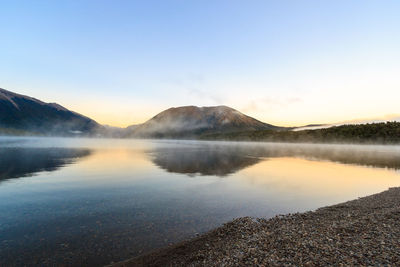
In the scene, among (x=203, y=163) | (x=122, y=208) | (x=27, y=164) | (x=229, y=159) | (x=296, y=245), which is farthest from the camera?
(x=229, y=159)

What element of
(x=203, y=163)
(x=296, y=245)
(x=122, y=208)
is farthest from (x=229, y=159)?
(x=296, y=245)

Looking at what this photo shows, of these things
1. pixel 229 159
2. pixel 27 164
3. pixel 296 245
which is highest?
pixel 296 245

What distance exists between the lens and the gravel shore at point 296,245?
24.1 feet

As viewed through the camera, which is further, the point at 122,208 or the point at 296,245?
the point at 122,208

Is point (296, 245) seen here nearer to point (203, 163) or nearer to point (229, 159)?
point (203, 163)

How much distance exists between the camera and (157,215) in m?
14.7

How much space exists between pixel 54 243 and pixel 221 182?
732 inches

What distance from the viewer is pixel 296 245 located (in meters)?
8.44

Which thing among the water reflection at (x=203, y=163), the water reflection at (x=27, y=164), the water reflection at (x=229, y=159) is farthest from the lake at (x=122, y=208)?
the water reflection at (x=229, y=159)

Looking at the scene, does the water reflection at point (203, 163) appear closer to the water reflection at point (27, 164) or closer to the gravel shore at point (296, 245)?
the water reflection at point (27, 164)

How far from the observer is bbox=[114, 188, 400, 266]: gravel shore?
733 centimetres

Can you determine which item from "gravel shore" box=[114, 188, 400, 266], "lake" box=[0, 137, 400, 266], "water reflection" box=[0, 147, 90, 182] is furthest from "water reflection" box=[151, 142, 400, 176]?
"gravel shore" box=[114, 188, 400, 266]

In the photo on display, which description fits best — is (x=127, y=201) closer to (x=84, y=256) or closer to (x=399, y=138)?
(x=84, y=256)

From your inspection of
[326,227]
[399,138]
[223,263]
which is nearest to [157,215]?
[223,263]
